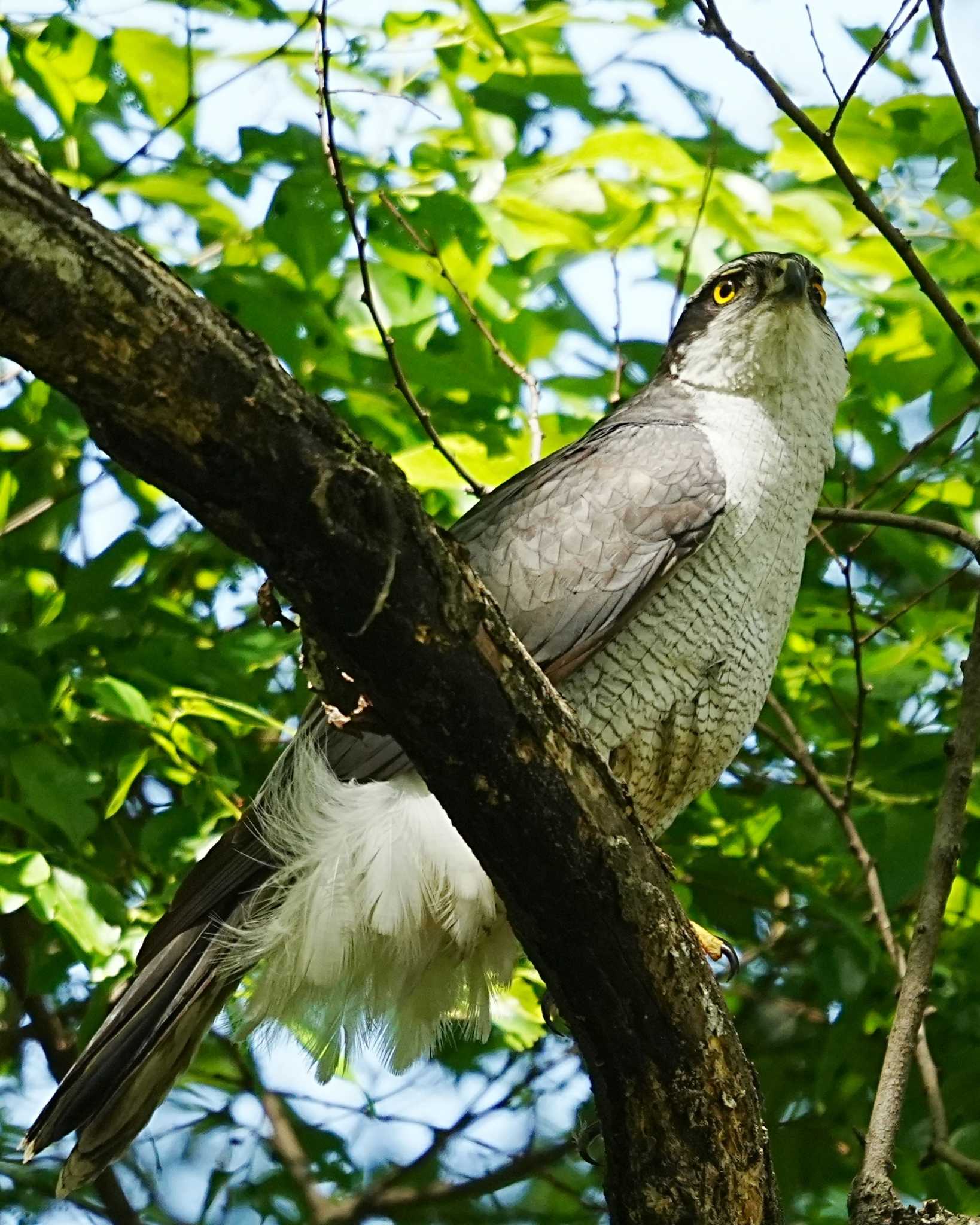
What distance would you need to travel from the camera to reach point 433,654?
1962 millimetres

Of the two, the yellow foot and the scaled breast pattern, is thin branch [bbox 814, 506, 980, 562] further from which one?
the yellow foot

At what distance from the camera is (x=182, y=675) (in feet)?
11.3

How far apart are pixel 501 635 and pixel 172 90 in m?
2.34

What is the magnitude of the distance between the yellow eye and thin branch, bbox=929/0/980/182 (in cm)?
99

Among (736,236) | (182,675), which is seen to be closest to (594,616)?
(182,675)

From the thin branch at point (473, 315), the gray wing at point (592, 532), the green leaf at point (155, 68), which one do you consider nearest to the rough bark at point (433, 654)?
the gray wing at point (592, 532)

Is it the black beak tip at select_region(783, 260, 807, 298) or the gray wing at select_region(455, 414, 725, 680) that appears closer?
the gray wing at select_region(455, 414, 725, 680)

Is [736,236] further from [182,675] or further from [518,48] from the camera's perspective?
[182,675]

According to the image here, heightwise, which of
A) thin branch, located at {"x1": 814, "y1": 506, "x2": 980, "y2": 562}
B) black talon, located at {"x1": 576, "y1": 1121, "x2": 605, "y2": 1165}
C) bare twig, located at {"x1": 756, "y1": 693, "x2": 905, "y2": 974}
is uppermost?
thin branch, located at {"x1": 814, "y1": 506, "x2": 980, "y2": 562}

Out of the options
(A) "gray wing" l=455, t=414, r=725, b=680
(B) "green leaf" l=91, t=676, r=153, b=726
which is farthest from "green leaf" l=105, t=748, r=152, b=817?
(A) "gray wing" l=455, t=414, r=725, b=680

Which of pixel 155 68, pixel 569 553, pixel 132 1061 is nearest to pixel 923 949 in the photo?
pixel 569 553

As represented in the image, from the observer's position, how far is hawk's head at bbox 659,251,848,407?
3.72 m

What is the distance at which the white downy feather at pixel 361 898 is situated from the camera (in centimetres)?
314

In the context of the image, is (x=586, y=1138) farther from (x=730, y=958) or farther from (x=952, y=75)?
(x=952, y=75)
